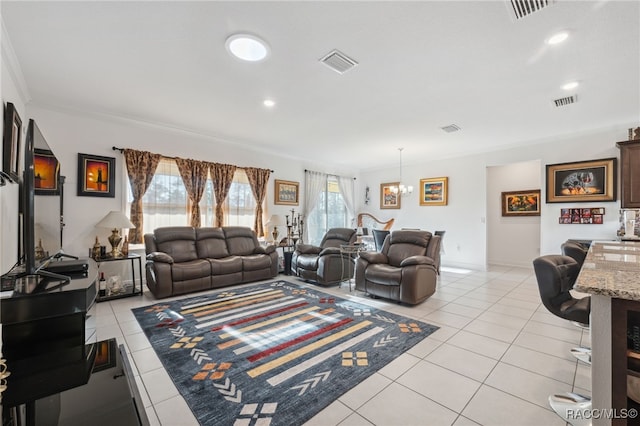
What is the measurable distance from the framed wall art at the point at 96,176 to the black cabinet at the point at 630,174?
25.9ft

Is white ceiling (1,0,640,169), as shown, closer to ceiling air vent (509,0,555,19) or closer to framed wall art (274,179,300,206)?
ceiling air vent (509,0,555,19)

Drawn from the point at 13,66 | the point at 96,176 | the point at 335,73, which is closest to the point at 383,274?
the point at 335,73

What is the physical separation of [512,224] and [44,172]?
8436mm

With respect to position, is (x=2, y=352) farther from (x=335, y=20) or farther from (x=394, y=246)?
(x=394, y=246)

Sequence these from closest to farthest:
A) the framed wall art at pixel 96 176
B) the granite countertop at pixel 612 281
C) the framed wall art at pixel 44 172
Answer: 1. the granite countertop at pixel 612 281
2. the framed wall art at pixel 44 172
3. the framed wall art at pixel 96 176

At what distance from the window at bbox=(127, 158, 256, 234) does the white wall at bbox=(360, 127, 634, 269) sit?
13.5 feet

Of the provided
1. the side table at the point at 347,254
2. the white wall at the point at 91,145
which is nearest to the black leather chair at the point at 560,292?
the side table at the point at 347,254

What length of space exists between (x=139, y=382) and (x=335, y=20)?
9.93 feet

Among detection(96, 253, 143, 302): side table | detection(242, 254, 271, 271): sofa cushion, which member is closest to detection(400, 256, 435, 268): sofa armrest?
detection(242, 254, 271, 271): sofa cushion

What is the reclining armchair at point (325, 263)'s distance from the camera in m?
4.66

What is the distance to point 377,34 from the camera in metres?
2.31

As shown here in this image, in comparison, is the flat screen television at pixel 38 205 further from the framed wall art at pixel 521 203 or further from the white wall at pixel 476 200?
the framed wall art at pixel 521 203

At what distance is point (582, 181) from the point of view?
488cm

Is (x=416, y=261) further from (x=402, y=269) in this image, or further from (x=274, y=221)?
(x=274, y=221)
